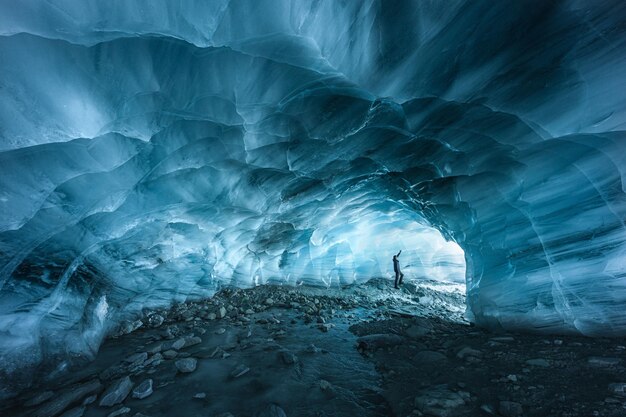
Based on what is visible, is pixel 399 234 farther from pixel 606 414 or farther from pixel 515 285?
pixel 606 414

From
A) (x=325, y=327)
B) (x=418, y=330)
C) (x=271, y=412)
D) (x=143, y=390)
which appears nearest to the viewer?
(x=271, y=412)

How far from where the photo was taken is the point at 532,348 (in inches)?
160

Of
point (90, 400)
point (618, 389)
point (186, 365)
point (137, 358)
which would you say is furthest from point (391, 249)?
point (90, 400)

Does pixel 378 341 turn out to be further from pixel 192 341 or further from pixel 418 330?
pixel 192 341

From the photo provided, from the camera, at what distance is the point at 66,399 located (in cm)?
293

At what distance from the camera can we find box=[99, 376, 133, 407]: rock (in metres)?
2.91

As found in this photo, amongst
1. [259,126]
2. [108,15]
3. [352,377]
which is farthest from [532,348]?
[108,15]

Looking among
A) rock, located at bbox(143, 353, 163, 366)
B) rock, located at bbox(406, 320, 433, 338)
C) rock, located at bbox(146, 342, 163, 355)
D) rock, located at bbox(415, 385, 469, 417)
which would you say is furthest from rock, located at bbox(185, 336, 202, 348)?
rock, located at bbox(406, 320, 433, 338)

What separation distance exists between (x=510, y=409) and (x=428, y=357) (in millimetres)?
1490

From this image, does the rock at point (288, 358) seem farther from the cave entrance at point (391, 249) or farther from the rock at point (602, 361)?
the cave entrance at point (391, 249)

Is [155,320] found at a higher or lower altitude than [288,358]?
higher

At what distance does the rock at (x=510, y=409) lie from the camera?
257 cm

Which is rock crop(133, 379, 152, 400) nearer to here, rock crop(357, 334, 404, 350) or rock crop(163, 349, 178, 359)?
rock crop(163, 349, 178, 359)

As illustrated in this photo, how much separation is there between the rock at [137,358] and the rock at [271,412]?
7.42 ft
